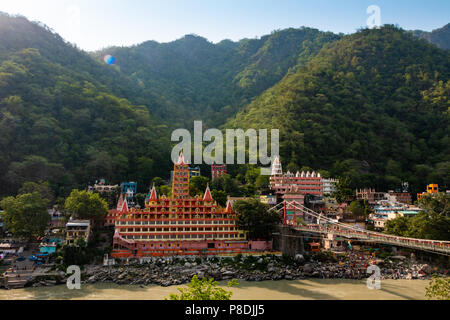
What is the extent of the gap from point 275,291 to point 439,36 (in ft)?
543

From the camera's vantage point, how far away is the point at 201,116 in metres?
102

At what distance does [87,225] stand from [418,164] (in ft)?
183

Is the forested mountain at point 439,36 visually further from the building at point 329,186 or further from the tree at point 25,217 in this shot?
the tree at point 25,217

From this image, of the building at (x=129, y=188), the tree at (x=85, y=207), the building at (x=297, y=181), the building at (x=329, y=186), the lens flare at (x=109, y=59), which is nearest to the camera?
the tree at (x=85, y=207)

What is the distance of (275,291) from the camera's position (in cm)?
2762

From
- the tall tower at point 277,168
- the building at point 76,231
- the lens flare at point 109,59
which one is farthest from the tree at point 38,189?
the lens flare at point 109,59

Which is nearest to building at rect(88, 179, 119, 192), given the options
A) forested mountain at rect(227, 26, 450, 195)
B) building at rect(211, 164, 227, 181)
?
building at rect(211, 164, 227, 181)

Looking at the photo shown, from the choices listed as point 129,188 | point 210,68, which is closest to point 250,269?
point 129,188

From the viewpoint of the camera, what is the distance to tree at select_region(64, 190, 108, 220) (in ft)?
121

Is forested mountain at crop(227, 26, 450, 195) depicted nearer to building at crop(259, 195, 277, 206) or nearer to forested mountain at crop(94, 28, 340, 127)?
building at crop(259, 195, 277, 206)

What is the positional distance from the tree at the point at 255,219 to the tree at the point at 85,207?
14.2 metres

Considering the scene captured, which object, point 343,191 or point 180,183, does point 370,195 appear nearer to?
point 343,191

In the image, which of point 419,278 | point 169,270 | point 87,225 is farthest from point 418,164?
point 87,225

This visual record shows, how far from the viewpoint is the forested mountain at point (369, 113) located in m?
62.6
